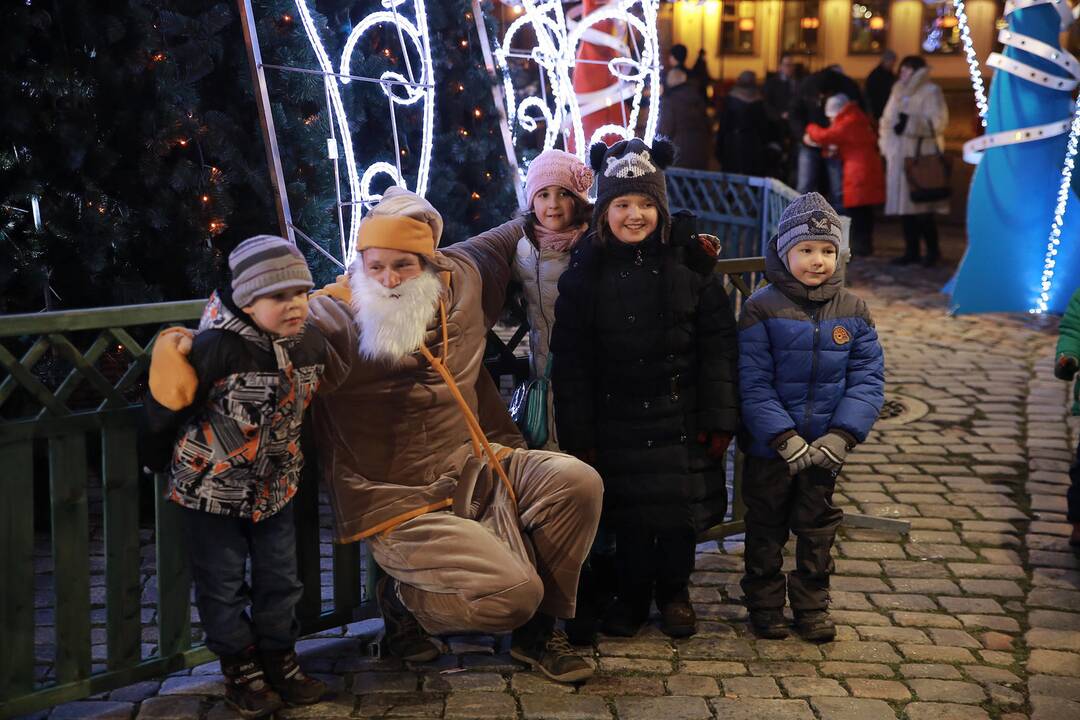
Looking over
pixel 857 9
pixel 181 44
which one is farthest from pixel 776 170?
pixel 857 9

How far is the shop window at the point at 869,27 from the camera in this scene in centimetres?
3078

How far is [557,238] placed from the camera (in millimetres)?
4863

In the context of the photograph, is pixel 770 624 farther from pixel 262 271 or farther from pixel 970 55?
pixel 970 55

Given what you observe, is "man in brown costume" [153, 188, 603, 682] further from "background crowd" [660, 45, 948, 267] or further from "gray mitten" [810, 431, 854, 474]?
"background crowd" [660, 45, 948, 267]

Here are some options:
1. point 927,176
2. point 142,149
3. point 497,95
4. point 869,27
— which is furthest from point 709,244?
point 869,27

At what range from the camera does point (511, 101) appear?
8.39 m

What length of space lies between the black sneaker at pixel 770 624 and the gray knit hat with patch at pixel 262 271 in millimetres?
2282

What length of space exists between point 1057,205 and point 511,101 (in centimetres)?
542

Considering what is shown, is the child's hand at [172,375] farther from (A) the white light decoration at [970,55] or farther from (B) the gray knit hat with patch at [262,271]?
(A) the white light decoration at [970,55]

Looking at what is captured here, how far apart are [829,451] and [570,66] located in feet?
16.2

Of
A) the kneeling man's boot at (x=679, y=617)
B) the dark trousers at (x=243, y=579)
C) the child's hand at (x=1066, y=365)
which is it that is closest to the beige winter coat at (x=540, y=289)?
the kneeling man's boot at (x=679, y=617)

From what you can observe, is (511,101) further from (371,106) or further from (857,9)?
(857,9)

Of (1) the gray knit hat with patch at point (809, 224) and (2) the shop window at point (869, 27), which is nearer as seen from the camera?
(1) the gray knit hat with patch at point (809, 224)

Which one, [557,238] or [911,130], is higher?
[911,130]
